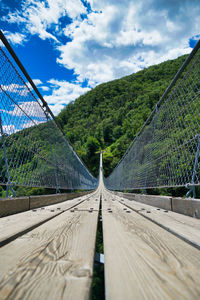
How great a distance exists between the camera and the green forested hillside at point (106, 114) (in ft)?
165

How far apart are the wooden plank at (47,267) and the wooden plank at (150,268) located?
58 millimetres

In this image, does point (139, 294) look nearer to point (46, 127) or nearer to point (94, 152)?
point (46, 127)

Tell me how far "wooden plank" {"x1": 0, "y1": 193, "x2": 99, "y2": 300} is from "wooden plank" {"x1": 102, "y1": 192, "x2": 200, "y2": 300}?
0.06 m

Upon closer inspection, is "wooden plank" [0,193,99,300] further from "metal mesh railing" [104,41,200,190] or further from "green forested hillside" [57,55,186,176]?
"green forested hillside" [57,55,186,176]

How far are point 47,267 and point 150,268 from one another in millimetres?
249

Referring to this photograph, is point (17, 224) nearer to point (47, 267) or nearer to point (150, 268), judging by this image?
point (47, 267)

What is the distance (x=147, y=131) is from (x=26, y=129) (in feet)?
6.44

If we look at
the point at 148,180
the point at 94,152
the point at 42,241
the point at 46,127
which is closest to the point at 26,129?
the point at 46,127

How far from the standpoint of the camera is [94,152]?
5475cm

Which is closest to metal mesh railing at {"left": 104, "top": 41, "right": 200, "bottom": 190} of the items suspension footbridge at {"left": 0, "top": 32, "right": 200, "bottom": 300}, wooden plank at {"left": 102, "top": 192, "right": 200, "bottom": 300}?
suspension footbridge at {"left": 0, "top": 32, "right": 200, "bottom": 300}

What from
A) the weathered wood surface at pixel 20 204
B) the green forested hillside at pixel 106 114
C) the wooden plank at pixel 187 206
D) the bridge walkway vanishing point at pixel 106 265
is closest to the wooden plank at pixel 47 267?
the bridge walkway vanishing point at pixel 106 265

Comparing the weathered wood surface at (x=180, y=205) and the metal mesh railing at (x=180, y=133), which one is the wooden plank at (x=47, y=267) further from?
the metal mesh railing at (x=180, y=133)

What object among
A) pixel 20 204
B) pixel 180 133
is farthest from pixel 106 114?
pixel 20 204

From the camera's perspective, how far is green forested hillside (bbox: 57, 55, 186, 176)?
50.4 metres
